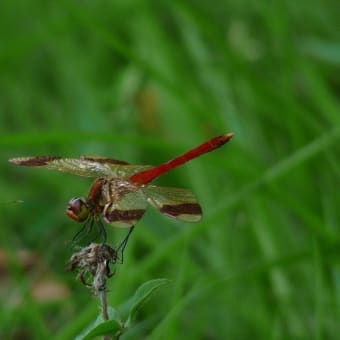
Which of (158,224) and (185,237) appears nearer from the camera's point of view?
(185,237)

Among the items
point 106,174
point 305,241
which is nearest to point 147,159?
point 305,241

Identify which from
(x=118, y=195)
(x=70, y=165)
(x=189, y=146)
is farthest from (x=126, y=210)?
(x=189, y=146)

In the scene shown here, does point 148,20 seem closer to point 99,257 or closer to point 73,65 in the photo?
point 73,65

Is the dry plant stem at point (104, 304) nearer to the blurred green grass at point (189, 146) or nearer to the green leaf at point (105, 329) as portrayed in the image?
the green leaf at point (105, 329)

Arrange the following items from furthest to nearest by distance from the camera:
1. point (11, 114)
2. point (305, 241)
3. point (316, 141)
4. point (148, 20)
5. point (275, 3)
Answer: point (11, 114)
point (148, 20)
point (275, 3)
point (305, 241)
point (316, 141)

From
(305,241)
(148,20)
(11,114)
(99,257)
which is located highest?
(99,257)

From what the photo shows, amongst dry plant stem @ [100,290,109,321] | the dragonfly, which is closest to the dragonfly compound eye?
the dragonfly
